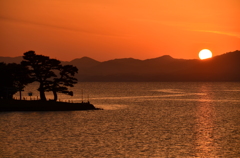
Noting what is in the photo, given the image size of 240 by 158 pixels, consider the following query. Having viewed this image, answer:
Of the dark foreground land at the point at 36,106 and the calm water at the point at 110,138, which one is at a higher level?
the dark foreground land at the point at 36,106

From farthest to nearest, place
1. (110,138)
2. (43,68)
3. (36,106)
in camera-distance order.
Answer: (43,68) → (36,106) → (110,138)

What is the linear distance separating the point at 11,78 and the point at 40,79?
32.9 ft

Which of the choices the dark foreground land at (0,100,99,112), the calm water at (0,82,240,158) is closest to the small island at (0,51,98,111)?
the dark foreground land at (0,100,99,112)

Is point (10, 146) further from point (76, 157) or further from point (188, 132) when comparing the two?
point (188, 132)

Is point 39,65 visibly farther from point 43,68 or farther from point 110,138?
point 110,138

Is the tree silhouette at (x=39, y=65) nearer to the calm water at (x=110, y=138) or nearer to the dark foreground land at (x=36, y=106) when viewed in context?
the dark foreground land at (x=36, y=106)

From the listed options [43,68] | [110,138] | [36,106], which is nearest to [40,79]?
[43,68]

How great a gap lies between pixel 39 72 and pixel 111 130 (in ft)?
134

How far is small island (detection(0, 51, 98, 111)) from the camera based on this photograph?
315ft

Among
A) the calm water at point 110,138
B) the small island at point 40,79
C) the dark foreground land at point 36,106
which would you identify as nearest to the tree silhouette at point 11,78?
the small island at point 40,79

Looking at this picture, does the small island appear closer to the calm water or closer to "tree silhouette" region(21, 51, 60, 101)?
"tree silhouette" region(21, 51, 60, 101)

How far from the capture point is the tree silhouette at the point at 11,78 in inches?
3950

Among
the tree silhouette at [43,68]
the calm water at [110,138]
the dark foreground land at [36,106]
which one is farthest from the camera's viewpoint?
the tree silhouette at [43,68]

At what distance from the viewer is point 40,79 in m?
100
